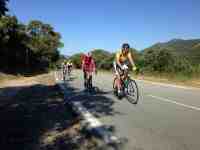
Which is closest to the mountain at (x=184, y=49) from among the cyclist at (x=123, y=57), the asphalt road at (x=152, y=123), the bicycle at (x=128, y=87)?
the bicycle at (x=128, y=87)

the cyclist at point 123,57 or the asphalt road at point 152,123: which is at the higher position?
the cyclist at point 123,57

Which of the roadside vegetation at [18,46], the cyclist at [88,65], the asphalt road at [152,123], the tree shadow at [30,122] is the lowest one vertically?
the tree shadow at [30,122]

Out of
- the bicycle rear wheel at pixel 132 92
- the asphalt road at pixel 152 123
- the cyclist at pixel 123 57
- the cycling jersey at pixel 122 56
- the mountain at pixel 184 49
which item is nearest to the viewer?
the asphalt road at pixel 152 123

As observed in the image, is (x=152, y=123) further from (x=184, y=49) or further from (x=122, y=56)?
(x=184, y=49)

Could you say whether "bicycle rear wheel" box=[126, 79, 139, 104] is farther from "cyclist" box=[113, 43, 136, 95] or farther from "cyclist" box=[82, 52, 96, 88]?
"cyclist" box=[82, 52, 96, 88]

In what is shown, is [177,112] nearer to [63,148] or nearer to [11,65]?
[63,148]

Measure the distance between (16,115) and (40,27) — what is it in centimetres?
7392

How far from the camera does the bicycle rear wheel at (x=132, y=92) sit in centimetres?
1002

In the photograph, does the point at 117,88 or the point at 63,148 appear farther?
the point at 117,88

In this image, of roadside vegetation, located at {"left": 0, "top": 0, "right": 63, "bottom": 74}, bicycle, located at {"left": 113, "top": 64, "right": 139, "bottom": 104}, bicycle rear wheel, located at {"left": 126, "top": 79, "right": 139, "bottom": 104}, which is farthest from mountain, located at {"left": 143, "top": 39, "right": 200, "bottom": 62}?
bicycle rear wheel, located at {"left": 126, "top": 79, "right": 139, "bottom": 104}

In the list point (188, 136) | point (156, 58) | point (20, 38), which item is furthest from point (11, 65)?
point (188, 136)

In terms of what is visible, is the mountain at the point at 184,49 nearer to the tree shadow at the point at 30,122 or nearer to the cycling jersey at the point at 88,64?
the cycling jersey at the point at 88,64

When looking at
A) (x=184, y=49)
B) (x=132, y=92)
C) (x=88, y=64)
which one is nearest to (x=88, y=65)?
(x=88, y=64)

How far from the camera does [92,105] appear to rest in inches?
388
